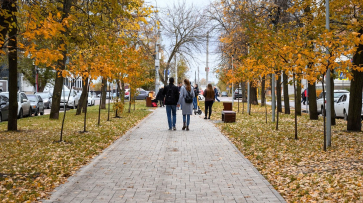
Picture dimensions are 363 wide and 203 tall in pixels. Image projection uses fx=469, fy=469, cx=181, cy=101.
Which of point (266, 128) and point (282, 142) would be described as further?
point (266, 128)

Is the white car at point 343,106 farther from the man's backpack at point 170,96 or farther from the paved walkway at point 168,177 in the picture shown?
the paved walkway at point 168,177

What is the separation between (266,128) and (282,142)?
4132 millimetres

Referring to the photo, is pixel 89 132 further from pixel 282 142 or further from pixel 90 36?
pixel 282 142

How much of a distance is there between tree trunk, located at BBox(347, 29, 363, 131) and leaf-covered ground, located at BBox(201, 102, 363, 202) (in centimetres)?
42

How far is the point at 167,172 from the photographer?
8.27 m

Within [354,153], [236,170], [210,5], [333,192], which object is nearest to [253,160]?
[236,170]

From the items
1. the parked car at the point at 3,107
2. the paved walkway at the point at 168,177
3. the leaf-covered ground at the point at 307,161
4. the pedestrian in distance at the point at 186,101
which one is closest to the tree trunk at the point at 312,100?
the leaf-covered ground at the point at 307,161

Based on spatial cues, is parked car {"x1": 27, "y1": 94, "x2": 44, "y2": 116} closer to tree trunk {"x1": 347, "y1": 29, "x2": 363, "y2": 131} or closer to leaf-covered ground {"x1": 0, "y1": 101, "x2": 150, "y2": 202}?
leaf-covered ground {"x1": 0, "y1": 101, "x2": 150, "y2": 202}

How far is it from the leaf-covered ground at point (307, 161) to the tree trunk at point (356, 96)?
1.38 feet

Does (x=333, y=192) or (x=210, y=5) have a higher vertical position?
(x=210, y=5)

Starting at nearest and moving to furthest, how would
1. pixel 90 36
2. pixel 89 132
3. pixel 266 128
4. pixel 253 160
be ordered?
pixel 253 160 < pixel 90 36 < pixel 89 132 < pixel 266 128

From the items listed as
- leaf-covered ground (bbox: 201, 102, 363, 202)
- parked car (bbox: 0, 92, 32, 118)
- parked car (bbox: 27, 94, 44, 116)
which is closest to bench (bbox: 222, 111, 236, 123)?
leaf-covered ground (bbox: 201, 102, 363, 202)

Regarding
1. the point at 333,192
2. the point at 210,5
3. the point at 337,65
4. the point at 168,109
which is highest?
the point at 210,5

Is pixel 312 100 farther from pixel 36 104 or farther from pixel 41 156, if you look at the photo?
pixel 36 104
